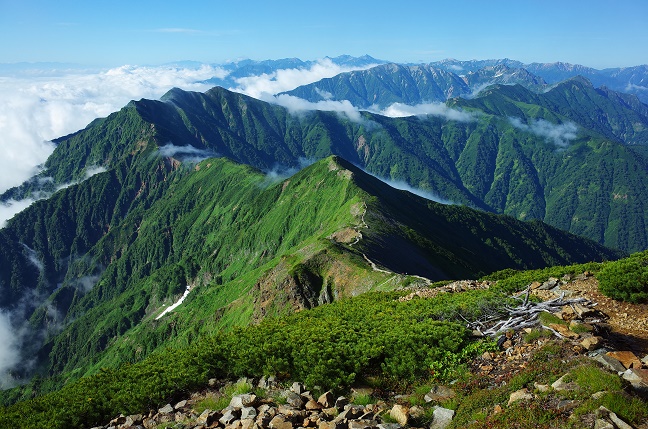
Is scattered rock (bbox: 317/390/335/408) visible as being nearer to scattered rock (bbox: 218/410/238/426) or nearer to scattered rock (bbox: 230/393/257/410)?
scattered rock (bbox: 230/393/257/410)

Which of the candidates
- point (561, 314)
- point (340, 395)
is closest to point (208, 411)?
point (340, 395)

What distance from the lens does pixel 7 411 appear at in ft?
93.9

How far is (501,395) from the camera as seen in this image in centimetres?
1750

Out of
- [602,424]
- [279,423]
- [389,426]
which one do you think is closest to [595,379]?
[602,424]

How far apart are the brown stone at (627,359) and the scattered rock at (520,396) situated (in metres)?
4.38

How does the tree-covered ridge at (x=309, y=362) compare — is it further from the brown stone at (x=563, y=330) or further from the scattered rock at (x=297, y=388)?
the brown stone at (x=563, y=330)

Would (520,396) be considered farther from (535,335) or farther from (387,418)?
(535,335)

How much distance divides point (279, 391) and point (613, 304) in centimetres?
2113

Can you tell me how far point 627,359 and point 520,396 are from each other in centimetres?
524

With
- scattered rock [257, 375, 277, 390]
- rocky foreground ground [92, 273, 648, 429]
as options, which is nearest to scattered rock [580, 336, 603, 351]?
rocky foreground ground [92, 273, 648, 429]

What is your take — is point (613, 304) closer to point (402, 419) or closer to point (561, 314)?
point (561, 314)

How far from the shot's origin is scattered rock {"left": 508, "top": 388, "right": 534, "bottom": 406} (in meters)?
16.5

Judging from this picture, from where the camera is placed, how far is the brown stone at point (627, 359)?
17562mm

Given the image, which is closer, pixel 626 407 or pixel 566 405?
pixel 626 407
